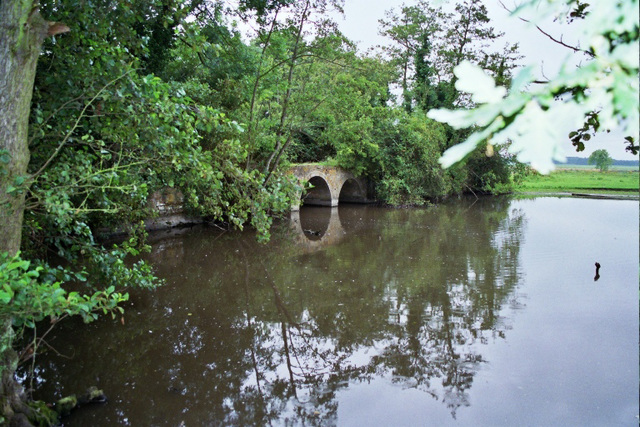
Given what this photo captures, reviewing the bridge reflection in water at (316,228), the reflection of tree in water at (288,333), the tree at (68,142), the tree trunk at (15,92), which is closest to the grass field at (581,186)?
the bridge reflection in water at (316,228)

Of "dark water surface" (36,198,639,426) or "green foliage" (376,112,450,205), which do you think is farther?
"green foliage" (376,112,450,205)

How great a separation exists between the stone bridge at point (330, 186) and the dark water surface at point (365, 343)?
8555mm

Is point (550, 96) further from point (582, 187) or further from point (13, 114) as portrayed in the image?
point (582, 187)

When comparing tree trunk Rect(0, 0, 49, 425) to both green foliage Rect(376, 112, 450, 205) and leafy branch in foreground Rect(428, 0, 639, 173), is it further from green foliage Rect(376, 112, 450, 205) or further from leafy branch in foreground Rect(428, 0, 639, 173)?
green foliage Rect(376, 112, 450, 205)

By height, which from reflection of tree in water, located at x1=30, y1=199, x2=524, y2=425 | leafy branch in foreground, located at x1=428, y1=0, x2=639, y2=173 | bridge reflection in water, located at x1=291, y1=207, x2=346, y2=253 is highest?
leafy branch in foreground, located at x1=428, y1=0, x2=639, y2=173

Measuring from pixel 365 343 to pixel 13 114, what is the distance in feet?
15.0

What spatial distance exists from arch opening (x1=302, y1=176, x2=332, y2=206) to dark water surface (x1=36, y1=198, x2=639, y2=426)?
33.1 feet

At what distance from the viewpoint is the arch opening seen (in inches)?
851

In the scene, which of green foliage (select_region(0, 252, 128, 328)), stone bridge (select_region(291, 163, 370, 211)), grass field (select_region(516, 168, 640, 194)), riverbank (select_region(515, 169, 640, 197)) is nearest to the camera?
green foliage (select_region(0, 252, 128, 328))

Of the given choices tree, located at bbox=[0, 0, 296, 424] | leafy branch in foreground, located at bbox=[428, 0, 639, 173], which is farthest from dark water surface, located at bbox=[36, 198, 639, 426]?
leafy branch in foreground, located at bbox=[428, 0, 639, 173]

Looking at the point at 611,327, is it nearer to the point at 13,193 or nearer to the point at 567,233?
the point at 13,193

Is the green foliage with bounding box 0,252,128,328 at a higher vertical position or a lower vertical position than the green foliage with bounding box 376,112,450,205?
lower

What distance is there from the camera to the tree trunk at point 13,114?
321cm

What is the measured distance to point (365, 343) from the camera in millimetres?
6223
